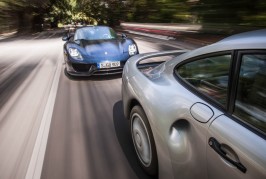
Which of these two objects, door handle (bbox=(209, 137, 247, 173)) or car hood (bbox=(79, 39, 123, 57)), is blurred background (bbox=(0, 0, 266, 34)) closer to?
car hood (bbox=(79, 39, 123, 57))

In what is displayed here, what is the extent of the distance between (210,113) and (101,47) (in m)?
5.42

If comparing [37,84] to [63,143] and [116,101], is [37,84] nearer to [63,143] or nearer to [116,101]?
[116,101]

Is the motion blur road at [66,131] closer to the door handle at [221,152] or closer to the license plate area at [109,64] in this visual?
the license plate area at [109,64]

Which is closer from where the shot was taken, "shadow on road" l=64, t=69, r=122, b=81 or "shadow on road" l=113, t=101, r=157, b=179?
"shadow on road" l=113, t=101, r=157, b=179

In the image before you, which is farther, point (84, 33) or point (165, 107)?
point (84, 33)

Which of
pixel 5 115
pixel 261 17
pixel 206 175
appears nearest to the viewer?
pixel 206 175

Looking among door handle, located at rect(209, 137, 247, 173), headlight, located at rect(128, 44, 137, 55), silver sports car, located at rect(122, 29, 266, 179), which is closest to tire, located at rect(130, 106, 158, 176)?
silver sports car, located at rect(122, 29, 266, 179)

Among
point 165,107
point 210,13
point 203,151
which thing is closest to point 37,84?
point 165,107

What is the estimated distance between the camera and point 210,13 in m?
14.8

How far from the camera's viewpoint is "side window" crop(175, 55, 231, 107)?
202 cm

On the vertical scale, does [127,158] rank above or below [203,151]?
below

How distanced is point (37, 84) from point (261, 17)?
8.38 m

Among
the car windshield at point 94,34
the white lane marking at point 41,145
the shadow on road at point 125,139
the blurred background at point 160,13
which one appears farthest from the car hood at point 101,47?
the blurred background at point 160,13

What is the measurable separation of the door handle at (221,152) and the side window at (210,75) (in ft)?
0.84
